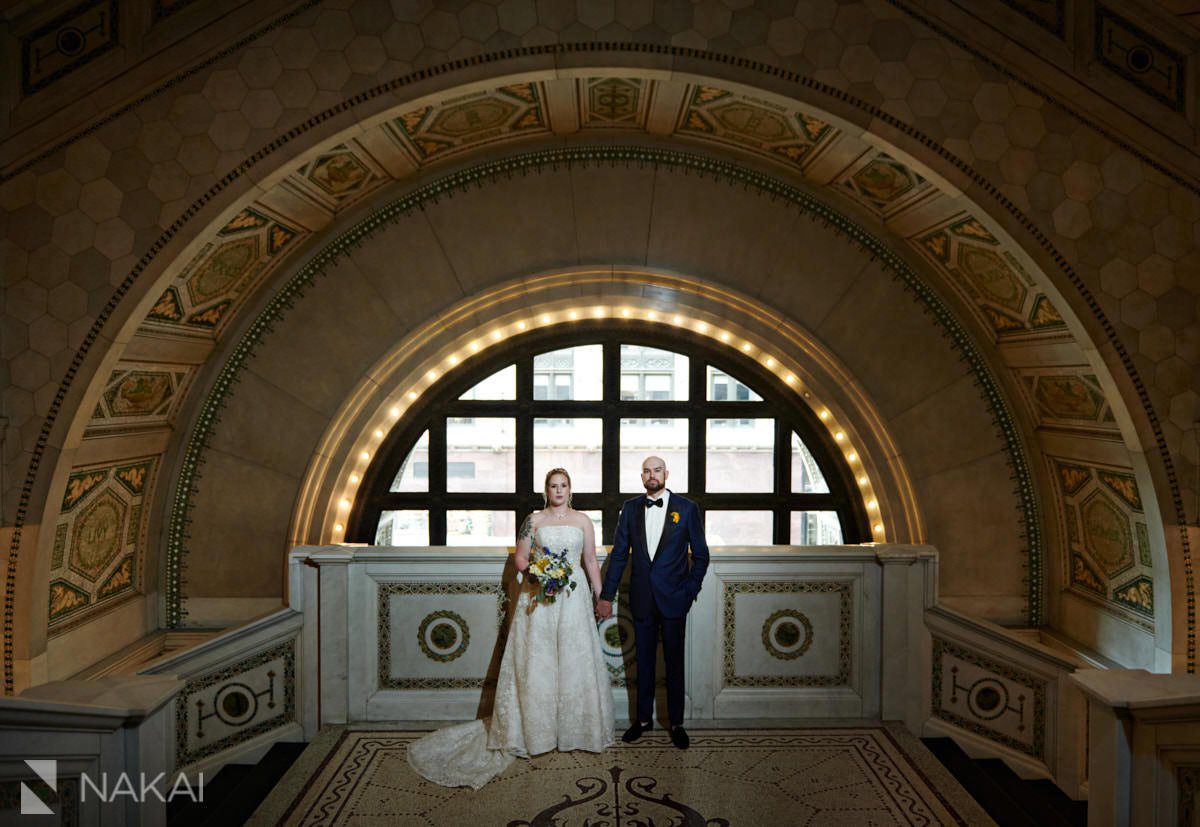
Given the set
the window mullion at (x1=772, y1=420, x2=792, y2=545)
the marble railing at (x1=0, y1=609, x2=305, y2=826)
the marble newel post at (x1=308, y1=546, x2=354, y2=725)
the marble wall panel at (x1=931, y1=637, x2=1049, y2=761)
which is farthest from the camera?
the window mullion at (x1=772, y1=420, x2=792, y2=545)

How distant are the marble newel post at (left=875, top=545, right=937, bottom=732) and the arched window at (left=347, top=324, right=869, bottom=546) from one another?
1236mm

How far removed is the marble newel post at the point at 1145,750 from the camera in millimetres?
3920

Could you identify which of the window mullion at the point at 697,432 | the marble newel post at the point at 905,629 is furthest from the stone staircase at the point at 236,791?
the marble newel post at the point at 905,629

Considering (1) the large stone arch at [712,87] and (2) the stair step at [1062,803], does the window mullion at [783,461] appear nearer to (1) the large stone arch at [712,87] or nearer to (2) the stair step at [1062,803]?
(1) the large stone arch at [712,87]

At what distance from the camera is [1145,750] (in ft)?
13.1

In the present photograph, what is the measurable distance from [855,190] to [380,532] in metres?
4.53

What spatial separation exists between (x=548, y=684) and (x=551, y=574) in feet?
2.22

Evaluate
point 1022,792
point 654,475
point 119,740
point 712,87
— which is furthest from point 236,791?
point 712,87

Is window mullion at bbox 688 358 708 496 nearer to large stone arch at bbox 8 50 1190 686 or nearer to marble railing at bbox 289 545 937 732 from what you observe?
marble railing at bbox 289 545 937 732

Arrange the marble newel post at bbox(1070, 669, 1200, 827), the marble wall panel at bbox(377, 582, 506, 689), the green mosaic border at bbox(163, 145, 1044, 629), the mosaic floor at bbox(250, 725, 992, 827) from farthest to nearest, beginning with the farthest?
the green mosaic border at bbox(163, 145, 1044, 629)
the marble wall panel at bbox(377, 582, 506, 689)
the mosaic floor at bbox(250, 725, 992, 827)
the marble newel post at bbox(1070, 669, 1200, 827)

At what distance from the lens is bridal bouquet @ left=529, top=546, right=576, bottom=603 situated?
5.25m

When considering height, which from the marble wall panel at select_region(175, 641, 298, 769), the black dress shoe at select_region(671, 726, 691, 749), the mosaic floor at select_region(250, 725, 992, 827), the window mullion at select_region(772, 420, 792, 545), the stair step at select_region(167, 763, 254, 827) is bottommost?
the stair step at select_region(167, 763, 254, 827)

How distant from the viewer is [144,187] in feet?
16.5

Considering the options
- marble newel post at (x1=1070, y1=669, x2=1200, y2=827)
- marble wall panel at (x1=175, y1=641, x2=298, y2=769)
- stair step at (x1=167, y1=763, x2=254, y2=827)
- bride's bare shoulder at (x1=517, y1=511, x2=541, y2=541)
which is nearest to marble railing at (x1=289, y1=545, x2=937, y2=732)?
marble wall panel at (x1=175, y1=641, x2=298, y2=769)
